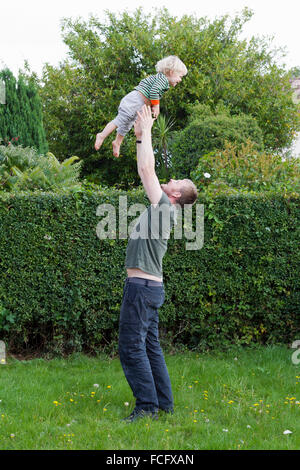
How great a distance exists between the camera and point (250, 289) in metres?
5.75

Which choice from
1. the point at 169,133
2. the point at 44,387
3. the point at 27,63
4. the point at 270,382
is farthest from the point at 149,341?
the point at 27,63

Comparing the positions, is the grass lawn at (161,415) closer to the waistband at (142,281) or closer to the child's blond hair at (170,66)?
the waistband at (142,281)

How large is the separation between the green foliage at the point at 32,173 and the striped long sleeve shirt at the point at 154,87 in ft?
7.81

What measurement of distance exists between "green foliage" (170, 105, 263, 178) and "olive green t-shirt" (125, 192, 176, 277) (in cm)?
648

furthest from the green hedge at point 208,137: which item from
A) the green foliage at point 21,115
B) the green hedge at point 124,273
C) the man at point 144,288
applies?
the man at point 144,288

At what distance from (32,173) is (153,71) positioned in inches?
338

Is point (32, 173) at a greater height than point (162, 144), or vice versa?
point (162, 144)

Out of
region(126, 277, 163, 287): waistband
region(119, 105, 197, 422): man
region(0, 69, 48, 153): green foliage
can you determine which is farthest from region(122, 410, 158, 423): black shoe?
region(0, 69, 48, 153): green foliage

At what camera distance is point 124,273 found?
5.52 metres

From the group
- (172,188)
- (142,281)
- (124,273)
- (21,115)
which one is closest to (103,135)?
(172,188)

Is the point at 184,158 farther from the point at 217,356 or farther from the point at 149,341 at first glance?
the point at 149,341

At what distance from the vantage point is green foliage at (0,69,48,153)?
1091 centimetres

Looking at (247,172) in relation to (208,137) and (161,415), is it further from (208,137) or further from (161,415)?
(161,415)

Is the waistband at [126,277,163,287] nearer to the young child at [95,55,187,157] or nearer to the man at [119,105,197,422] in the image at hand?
the man at [119,105,197,422]
